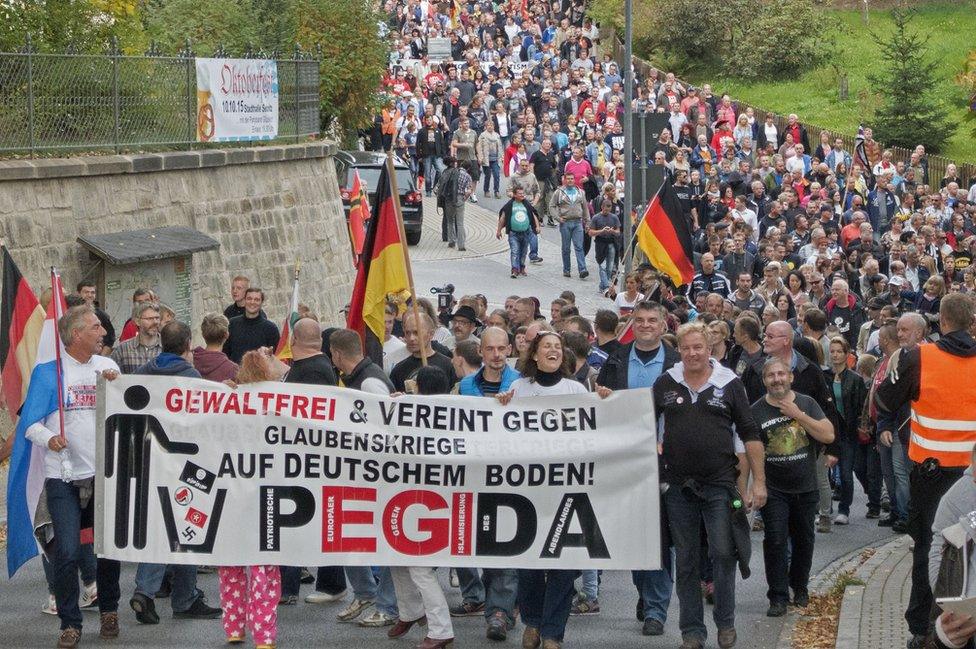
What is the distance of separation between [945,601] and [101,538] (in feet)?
16.3

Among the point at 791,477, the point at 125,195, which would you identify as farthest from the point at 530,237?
the point at 791,477

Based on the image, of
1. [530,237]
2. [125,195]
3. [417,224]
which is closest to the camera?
[125,195]

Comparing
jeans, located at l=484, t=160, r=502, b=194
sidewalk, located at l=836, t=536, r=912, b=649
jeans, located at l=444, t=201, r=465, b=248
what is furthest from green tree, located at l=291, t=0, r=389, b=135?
sidewalk, located at l=836, t=536, r=912, b=649

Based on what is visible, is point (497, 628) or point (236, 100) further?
point (236, 100)

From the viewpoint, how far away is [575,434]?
9219mm

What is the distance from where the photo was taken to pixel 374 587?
10.1 meters

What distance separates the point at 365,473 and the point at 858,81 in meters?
39.5

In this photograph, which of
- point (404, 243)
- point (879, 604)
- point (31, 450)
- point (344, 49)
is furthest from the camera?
point (344, 49)

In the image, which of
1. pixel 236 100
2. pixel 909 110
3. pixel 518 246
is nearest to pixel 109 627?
pixel 236 100

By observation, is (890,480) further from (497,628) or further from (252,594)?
(252,594)

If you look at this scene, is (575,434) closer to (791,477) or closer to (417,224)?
(791,477)

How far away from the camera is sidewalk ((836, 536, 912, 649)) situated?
30.9 feet

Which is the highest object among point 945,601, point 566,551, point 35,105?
point 35,105

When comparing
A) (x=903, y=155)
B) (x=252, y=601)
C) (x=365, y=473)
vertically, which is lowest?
(x=252, y=601)
